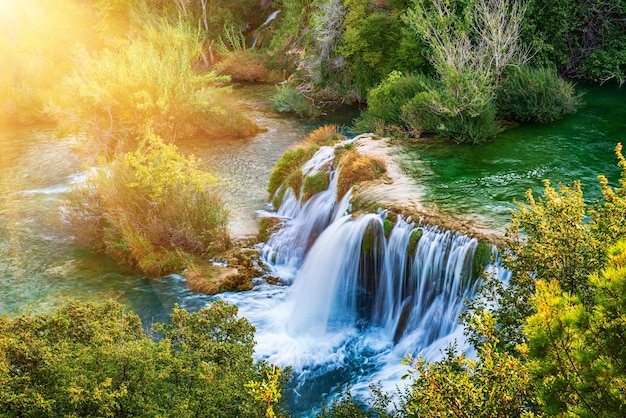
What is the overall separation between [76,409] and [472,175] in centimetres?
1142

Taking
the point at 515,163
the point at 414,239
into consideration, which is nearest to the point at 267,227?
the point at 414,239

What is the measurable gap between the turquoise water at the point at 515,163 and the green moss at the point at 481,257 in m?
0.95

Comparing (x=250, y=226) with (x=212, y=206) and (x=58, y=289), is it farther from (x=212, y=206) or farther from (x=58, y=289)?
(x=58, y=289)

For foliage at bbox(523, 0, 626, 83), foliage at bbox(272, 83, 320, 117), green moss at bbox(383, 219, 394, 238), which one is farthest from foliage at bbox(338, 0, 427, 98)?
green moss at bbox(383, 219, 394, 238)

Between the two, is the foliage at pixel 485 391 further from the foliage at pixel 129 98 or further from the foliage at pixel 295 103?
the foliage at pixel 295 103

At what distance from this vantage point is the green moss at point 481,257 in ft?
35.2

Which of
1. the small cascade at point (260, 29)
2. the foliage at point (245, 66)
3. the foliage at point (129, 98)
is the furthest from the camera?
the small cascade at point (260, 29)

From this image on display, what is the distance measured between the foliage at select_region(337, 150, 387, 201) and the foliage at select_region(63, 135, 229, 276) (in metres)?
3.30

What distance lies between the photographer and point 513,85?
19.1 metres

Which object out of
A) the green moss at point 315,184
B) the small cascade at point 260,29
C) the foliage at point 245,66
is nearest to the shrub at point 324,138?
the green moss at point 315,184

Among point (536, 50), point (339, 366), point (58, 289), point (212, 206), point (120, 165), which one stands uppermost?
point (536, 50)

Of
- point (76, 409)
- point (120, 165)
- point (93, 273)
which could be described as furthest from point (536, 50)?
point (76, 409)

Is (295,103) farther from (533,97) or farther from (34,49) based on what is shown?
(34,49)

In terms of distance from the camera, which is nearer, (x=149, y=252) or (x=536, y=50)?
(x=149, y=252)
